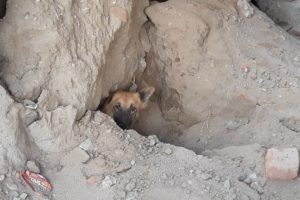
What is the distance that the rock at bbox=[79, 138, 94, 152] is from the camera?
4340 millimetres

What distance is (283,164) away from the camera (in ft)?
14.8

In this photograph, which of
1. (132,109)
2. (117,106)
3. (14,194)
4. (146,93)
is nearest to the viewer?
(14,194)

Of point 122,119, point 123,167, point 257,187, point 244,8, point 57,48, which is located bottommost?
point 122,119

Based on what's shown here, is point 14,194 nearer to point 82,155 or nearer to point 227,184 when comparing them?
point 82,155

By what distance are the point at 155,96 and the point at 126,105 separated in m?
0.30

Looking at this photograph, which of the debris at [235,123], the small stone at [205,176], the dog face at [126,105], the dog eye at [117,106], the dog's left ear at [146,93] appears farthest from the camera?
the dog eye at [117,106]

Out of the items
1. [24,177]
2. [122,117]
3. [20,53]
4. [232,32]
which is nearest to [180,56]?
[232,32]

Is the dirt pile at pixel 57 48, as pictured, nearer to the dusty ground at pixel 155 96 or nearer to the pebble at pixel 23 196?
the dusty ground at pixel 155 96

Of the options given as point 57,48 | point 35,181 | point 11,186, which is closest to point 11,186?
point 11,186

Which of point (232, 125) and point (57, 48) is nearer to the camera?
point (57, 48)

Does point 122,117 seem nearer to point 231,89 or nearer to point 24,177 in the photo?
point 231,89

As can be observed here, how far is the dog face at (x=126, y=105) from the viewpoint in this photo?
614 centimetres

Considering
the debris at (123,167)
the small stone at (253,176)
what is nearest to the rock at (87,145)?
the debris at (123,167)

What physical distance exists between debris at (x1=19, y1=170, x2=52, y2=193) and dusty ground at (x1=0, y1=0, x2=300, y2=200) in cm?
4
